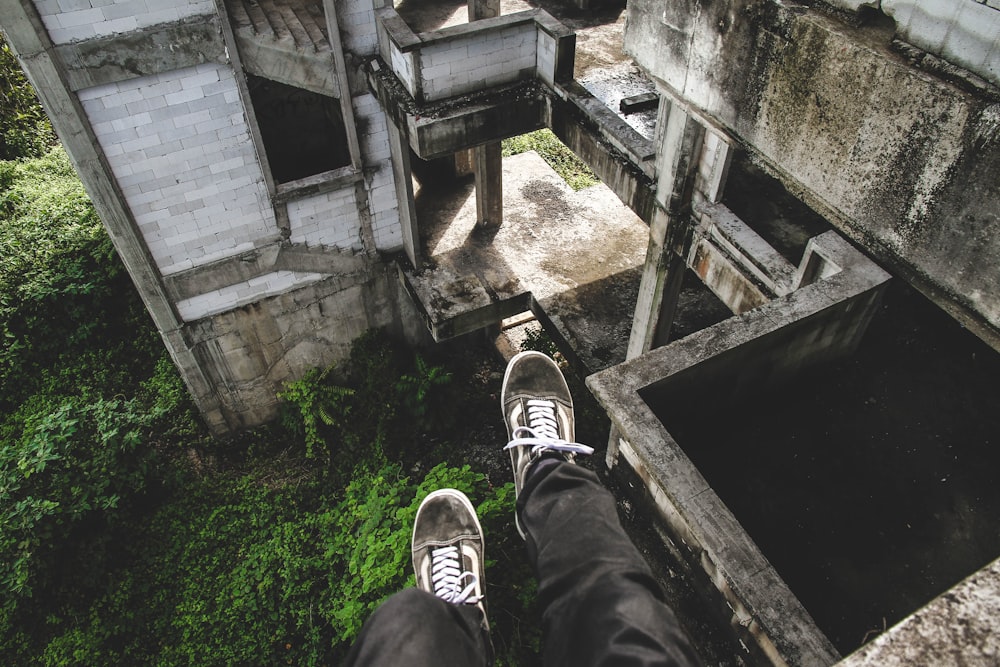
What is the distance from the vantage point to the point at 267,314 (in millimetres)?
9531

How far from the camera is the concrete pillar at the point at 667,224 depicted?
5.71 meters

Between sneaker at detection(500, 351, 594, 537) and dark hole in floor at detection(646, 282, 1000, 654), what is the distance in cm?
123

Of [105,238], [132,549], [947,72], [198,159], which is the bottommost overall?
[132,549]

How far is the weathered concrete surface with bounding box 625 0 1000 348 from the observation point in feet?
8.64

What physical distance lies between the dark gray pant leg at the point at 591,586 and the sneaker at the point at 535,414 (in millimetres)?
695

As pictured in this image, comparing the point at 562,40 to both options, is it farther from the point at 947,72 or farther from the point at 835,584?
the point at 835,584

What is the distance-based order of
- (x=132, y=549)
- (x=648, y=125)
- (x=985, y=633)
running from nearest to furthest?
1. (x=985, y=633)
2. (x=648, y=125)
3. (x=132, y=549)

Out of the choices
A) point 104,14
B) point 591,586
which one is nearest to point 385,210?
point 104,14

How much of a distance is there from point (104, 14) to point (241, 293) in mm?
3735

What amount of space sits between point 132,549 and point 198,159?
5584mm

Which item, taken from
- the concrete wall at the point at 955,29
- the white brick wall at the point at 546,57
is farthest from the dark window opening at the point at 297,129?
the concrete wall at the point at 955,29

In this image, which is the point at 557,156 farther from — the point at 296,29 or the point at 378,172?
the point at 296,29

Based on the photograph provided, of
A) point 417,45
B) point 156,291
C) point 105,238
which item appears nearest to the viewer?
point 417,45

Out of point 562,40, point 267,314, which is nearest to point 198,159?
point 267,314
